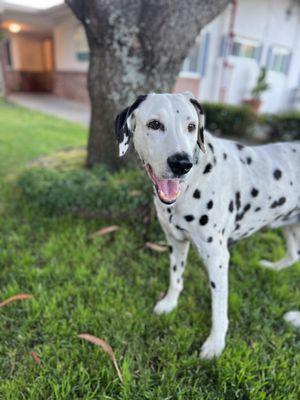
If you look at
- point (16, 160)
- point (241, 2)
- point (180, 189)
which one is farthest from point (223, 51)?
point (180, 189)

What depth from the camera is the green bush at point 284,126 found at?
714 centimetres

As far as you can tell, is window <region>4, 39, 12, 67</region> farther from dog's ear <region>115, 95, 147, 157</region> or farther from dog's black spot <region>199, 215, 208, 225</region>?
dog's black spot <region>199, 215, 208, 225</region>

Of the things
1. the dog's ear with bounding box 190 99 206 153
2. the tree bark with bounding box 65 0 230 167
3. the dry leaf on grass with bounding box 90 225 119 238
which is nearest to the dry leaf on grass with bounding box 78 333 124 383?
the dry leaf on grass with bounding box 90 225 119 238

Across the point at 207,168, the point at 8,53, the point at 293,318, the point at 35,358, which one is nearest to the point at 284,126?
the point at 293,318

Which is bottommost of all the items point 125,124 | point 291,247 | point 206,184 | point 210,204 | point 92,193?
point 291,247

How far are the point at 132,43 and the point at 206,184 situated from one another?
2.04m

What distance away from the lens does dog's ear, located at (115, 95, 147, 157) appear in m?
1.60

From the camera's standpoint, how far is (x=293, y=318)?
2.22m

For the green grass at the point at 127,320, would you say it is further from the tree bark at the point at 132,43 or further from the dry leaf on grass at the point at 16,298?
the tree bark at the point at 132,43

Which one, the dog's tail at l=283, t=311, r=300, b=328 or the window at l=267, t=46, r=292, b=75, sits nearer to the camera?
the dog's tail at l=283, t=311, r=300, b=328

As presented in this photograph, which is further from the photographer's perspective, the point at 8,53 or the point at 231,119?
the point at 8,53

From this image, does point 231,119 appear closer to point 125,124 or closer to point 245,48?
point 245,48

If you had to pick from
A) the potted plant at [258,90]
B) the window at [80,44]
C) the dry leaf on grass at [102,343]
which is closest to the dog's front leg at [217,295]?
the dry leaf on grass at [102,343]

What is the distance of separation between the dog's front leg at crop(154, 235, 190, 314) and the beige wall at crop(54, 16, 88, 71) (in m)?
12.8
